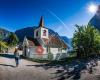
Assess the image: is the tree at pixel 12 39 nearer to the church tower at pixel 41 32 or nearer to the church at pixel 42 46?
the church at pixel 42 46

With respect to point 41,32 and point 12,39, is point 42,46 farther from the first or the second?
point 12,39

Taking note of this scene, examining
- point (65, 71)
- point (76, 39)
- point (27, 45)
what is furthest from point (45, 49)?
point (65, 71)

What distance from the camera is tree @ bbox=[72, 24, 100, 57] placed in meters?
34.1

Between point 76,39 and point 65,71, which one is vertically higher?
point 76,39

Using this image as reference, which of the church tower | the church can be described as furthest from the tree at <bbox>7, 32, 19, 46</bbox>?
the church tower

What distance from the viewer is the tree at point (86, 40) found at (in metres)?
34.1

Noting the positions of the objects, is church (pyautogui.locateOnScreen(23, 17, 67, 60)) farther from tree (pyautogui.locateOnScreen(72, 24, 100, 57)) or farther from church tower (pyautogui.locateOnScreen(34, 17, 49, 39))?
tree (pyautogui.locateOnScreen(72, 24, 100, 57))

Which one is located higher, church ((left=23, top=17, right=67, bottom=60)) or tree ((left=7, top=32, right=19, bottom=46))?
tree ((left=7, top=32, right=19, bottom=46))

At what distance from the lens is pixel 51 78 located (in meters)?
19.3

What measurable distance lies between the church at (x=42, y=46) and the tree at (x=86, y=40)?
8.44 m

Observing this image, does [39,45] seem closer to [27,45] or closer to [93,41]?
[27,45]

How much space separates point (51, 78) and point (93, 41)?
54.9 feet

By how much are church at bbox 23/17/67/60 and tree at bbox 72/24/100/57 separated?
8.44 meters

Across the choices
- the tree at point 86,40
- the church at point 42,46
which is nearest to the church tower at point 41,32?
the church at point 42,46
